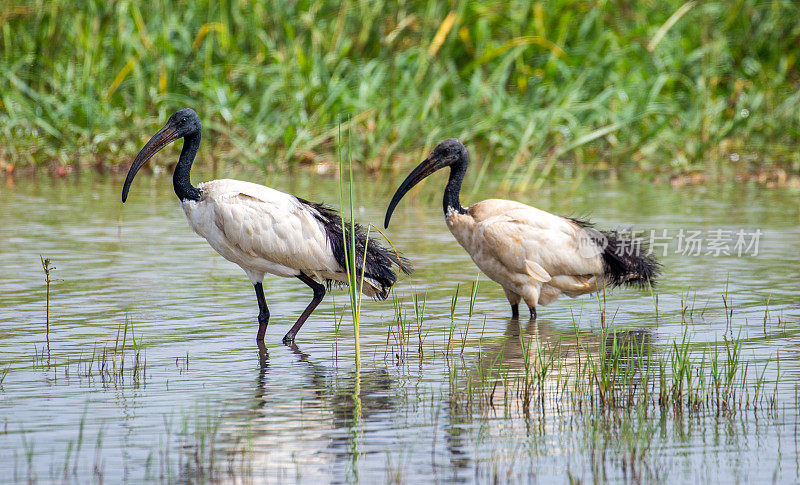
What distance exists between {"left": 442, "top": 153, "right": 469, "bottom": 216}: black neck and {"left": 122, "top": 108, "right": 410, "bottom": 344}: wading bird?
789 mm

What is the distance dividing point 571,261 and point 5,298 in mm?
3955

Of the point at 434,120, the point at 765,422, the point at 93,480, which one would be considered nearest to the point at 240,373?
the point at 93,480

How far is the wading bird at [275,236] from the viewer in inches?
307

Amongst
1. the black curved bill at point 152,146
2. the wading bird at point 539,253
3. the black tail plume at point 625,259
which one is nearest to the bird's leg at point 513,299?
the wading bird at point 539,253

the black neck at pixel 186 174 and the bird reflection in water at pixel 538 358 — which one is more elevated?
the black neck at pixel 186 174

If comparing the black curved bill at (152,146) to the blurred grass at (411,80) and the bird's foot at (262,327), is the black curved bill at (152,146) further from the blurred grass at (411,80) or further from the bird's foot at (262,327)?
the blurred grass at (411,80)

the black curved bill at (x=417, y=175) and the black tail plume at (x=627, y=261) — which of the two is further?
the black curved bill at (x=417, y=175)

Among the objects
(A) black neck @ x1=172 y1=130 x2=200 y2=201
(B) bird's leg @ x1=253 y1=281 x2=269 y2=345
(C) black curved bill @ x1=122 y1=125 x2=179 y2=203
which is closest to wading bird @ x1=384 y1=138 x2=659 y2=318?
(B) bird's leg @ x1=253 y1=281 x2=269 y2=345

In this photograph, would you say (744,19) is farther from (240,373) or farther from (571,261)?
(240,373)

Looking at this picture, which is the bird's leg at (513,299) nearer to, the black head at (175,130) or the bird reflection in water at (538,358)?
the bird reflection in water at (538,358)

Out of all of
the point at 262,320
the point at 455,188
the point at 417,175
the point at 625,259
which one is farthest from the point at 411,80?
the point at 262,320

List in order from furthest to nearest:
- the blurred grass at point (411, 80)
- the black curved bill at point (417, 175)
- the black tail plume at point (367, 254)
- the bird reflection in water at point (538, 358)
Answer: the blurred grass at point (411, 80) < the black curved bill at point (417, 175) < the black tail plume at point (367, 254) < the bird reflection in water at point (538, 358)

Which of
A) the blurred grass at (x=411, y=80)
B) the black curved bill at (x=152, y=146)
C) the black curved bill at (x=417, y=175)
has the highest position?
the blurred grass at (x=411, y=80)

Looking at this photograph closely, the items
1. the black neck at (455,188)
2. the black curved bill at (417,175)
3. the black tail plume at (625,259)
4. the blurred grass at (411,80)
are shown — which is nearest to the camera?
the black tail plume at (625,259)
